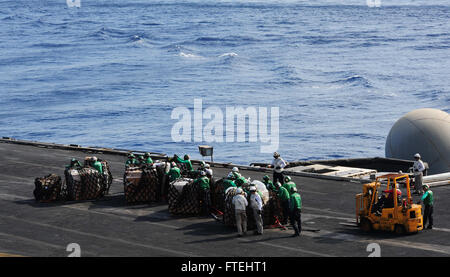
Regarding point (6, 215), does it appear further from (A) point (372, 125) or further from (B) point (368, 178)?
(A) point (372, 125)

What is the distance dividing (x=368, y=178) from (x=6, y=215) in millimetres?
17248

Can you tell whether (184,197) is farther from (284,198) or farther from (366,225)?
(366,225)

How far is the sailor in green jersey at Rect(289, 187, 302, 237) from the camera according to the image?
80.9 feet

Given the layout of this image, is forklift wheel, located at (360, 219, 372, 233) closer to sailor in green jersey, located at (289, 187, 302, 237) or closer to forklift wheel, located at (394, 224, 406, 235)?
forklift wheel, located at (394, 224, 406, 235)

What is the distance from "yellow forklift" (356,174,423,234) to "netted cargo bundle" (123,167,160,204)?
8.90 m

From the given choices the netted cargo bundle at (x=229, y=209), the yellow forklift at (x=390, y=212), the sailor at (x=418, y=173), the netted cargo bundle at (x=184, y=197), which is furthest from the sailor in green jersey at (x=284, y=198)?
the sailor at (x=418, y=173)

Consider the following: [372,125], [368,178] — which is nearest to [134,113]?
[372,125]

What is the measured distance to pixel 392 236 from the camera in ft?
81.6

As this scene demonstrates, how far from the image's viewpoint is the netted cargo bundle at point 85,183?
3080cm

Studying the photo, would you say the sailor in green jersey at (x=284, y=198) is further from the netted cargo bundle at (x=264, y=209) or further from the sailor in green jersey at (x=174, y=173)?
the sailor in green jersey at (x=174, y=173)
